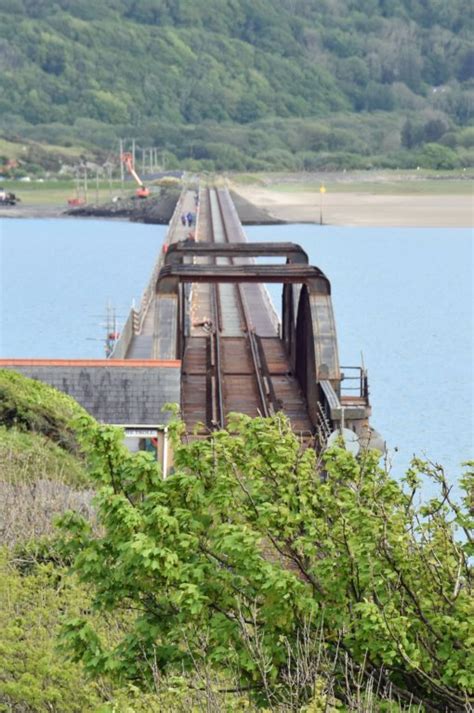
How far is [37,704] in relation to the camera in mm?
13102

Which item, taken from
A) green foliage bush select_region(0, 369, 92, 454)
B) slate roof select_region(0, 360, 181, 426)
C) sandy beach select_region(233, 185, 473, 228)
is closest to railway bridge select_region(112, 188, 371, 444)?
slate roof select_region(0, 360, 181, 426)

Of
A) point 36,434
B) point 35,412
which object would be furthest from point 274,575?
point 35,412

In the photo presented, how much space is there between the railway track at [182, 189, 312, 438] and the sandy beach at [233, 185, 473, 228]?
312 ft

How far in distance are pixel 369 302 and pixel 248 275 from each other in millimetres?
57587

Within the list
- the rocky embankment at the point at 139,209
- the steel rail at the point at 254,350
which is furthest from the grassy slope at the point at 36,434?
the rocky embankment at the point at 139,209

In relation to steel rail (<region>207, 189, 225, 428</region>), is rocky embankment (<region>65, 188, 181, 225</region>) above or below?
below

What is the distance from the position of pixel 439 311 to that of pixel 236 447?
3003 inches

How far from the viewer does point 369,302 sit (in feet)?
301

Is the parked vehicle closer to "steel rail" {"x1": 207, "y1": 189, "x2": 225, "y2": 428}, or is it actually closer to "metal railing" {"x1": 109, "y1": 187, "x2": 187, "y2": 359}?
"metal railing" {"x1": 109, "y1": 187, "x2": 187, "y2": 359}

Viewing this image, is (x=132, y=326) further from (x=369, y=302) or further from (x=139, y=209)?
(x=139, y=209)

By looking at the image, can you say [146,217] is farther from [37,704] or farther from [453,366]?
[37,704]

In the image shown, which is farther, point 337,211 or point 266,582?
point 337,211

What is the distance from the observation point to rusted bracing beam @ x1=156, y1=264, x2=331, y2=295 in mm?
34281

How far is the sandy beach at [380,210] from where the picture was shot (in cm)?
15786
